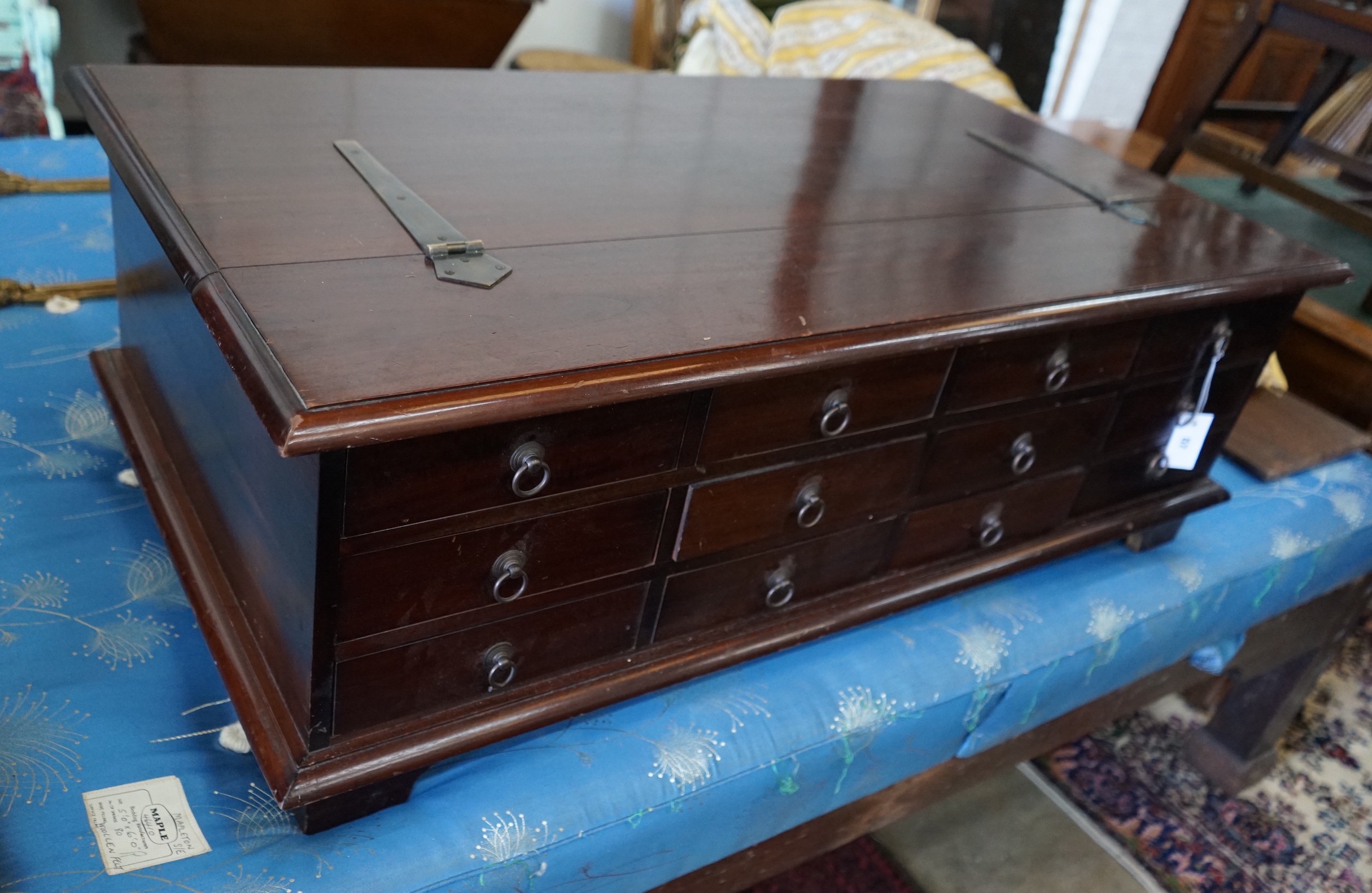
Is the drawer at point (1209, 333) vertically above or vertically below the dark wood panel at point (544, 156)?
below

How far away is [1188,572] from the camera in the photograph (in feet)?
4.33

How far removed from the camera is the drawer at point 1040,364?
96 centimetres

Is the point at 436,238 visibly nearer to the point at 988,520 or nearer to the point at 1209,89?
the point at 988,520

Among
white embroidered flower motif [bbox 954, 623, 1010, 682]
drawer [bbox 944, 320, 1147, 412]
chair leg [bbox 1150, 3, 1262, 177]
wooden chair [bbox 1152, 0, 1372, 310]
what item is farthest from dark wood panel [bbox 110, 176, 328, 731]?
chair leg [bbox 1150, 3, 1262, 177]

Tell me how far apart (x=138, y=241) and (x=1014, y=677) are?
95 cm

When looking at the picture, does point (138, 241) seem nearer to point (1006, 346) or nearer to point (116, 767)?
point (116, 767)

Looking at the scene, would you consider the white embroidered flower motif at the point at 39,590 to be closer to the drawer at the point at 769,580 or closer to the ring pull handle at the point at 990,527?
the drawer at the point at 769,580

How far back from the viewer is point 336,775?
0.74 meters

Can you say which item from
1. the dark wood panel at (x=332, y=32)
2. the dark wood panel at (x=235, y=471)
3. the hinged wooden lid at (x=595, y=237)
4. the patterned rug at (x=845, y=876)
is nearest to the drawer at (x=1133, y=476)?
the hinged wooden lid at (x=595, y=237)

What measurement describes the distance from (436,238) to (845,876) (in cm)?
101

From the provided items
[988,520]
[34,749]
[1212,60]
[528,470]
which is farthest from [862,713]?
[1212,60]

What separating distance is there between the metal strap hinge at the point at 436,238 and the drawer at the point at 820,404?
0.20 metres

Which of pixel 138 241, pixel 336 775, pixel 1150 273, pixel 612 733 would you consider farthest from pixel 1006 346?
pixel 138 241

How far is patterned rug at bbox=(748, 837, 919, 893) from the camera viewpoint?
1.37 meters
